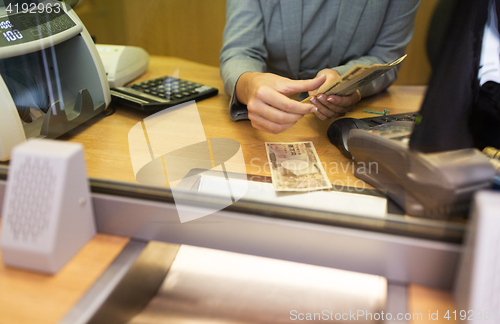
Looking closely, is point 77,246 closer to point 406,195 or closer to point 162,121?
point 162,121

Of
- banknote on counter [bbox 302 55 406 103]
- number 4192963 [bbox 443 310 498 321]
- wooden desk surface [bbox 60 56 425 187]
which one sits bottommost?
number 4192963 [bbox 443 310 498 321]

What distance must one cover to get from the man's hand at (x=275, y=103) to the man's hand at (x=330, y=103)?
0.06ft

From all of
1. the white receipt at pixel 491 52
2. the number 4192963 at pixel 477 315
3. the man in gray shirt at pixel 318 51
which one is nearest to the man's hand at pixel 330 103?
the man in gray shirt at pixel 318 51

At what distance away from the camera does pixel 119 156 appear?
0.72 metres

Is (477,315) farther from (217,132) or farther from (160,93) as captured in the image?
(160,93)

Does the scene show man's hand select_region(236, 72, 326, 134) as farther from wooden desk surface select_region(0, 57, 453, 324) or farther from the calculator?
the calculator

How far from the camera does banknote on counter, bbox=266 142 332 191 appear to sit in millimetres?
632

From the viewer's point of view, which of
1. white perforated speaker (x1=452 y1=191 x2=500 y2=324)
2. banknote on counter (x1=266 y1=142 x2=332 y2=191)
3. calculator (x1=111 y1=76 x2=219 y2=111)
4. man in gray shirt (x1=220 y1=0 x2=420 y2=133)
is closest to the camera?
white perforated speaker (x1=452 y1=191 x2=500 y2=324)

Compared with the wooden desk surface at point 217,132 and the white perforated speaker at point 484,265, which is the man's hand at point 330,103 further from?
the white perforated speaker at point 484,265

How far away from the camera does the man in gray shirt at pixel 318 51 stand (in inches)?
29.6

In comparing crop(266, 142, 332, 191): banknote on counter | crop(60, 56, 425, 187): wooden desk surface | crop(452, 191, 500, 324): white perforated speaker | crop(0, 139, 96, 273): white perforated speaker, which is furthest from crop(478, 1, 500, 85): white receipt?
crop(0, 139, 96, 273): white perforated speaker

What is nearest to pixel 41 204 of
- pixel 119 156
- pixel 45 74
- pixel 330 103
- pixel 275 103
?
pixel 119 156

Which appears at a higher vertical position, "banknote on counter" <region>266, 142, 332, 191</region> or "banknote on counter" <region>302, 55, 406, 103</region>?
"banknote on counter" <region>302, 55, 406, 103</region>

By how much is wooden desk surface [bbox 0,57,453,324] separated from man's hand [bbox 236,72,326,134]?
0.12 ft
